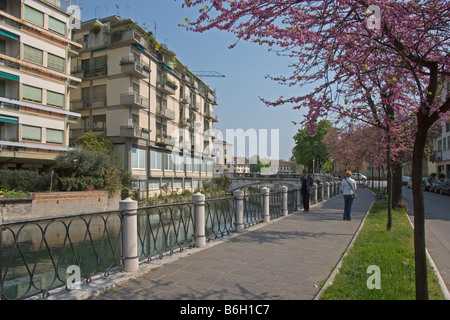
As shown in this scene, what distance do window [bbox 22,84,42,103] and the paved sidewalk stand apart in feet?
71.5

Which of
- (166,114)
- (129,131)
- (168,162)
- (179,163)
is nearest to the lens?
(129,131)

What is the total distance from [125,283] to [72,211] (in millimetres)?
18097

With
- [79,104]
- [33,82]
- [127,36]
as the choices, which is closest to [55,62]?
[33,82]

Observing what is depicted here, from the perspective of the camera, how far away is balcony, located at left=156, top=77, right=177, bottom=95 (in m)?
32.6

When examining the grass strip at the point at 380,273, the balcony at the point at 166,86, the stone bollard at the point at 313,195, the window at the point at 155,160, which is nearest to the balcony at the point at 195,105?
the balcony at the point at 166,86

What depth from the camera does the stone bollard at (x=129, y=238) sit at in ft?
16.5

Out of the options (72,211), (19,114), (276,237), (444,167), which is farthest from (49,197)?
(444,167)

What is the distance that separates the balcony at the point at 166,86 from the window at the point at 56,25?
A: 10024mm

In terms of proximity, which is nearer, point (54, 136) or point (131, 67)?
point (54, 136)

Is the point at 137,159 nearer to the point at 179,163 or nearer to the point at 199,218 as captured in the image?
the point at 179,163

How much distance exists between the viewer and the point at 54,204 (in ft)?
63.0

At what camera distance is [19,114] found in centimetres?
2156

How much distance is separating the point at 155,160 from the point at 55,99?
11.0 meters
